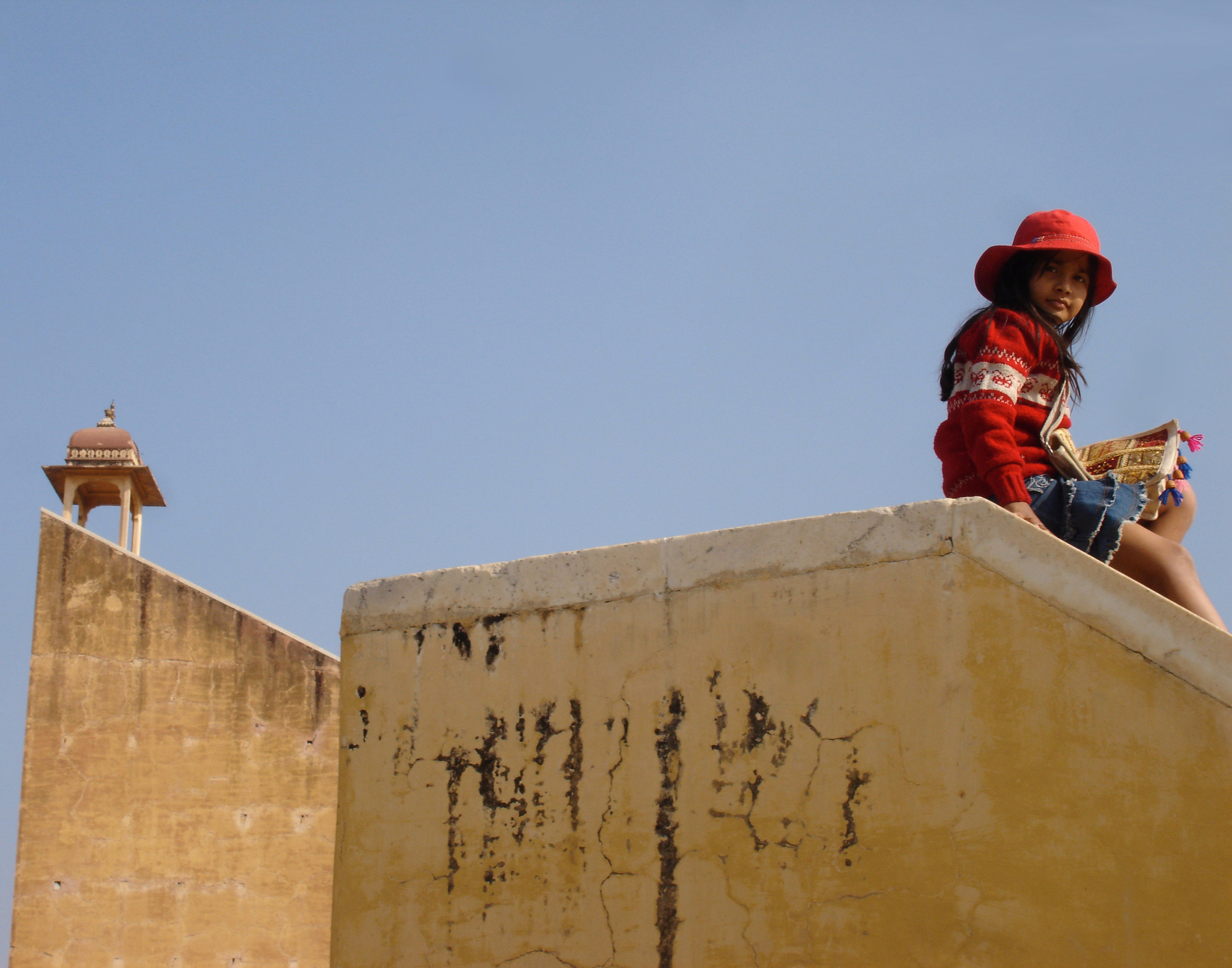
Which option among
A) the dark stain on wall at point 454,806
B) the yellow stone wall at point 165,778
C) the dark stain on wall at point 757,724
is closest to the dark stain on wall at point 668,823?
the dark stain on wall at point 757,724

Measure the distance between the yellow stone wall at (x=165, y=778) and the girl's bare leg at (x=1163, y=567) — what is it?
5800mm

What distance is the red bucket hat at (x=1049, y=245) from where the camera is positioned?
12.2 feet

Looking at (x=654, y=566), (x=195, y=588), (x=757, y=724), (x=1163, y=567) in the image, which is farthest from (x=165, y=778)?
(x=1163, y=567)

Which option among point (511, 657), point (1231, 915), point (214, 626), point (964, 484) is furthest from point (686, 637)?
point (214, 626)

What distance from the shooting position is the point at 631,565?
3.49 metres

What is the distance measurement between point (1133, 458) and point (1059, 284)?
530 mm

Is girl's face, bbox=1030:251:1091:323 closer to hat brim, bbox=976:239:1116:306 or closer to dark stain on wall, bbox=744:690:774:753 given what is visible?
hat brim, bbox=976:239:1116:306

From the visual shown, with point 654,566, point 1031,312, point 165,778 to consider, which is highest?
point 1031,312

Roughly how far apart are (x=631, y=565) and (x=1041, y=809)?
1179 mm

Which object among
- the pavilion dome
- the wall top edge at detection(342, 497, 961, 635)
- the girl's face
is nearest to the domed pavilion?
the pavilion dome

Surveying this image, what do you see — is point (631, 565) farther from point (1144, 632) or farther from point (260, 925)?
point (260, 925)

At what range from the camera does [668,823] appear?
3297 millimetres

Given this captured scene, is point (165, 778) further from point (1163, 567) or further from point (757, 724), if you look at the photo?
point (1163, 567)

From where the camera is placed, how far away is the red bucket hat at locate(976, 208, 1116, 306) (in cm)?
371
